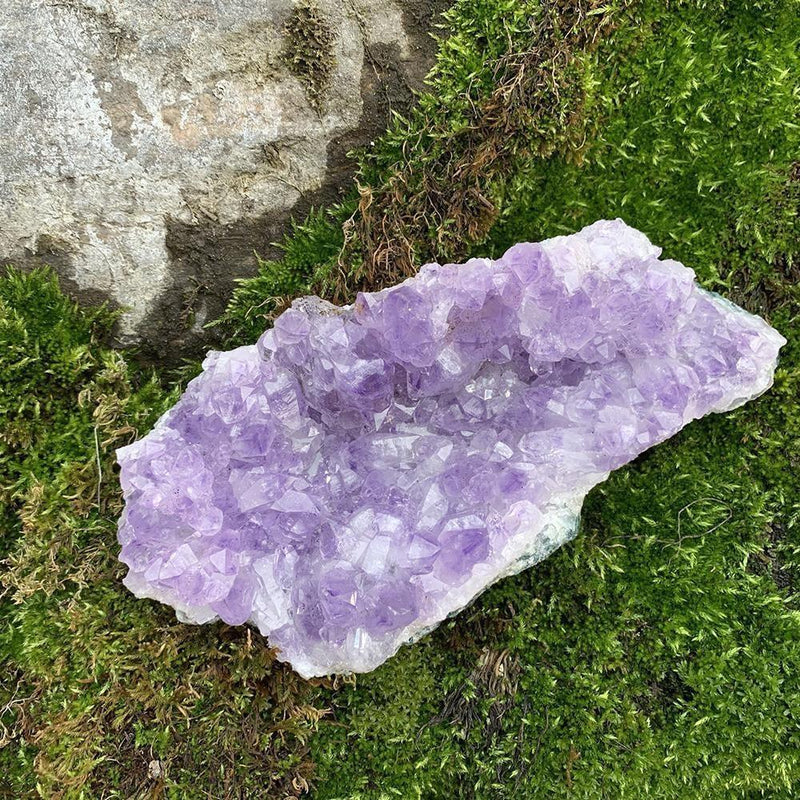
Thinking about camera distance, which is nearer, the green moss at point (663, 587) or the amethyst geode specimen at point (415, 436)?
the amethyst geode specimen at point (415, 436)

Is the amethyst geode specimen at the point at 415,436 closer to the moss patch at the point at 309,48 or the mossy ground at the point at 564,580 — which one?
the mossy ground at the point at 564,580

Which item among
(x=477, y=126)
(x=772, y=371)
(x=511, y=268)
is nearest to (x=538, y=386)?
(x=511, y=268)

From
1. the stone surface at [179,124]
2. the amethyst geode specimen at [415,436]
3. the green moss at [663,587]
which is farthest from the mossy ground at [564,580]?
the amethyst geode specimen at [415,436]

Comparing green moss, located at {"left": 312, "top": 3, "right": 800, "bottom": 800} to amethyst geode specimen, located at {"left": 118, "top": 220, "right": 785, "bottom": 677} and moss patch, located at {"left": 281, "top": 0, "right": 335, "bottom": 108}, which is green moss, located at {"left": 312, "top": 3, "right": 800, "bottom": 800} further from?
moss patch, located at {"left": 281, "top": 0, "right": 335, "bottom": 108}

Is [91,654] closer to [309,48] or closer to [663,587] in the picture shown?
[663,587]

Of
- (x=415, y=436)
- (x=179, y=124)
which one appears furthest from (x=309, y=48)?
(x=415, y=436)

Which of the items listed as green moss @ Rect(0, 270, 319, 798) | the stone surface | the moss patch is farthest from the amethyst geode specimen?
the moss patch
